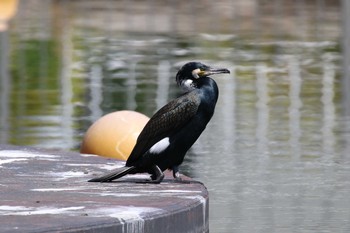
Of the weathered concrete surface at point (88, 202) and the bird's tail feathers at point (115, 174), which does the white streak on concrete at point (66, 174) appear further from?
the bird's tail feathers at point (115, 174)

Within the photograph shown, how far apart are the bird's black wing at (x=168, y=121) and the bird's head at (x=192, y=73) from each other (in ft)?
0.26

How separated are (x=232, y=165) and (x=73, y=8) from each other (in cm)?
1714

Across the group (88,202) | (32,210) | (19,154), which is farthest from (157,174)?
(19,154)

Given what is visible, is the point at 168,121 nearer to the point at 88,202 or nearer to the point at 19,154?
the point at 88,202

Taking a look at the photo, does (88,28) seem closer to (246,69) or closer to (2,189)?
(246,69)

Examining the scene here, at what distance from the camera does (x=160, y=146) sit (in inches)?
347

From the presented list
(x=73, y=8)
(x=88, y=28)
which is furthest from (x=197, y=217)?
(x=73, y=8)

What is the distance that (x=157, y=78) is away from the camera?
18266 millimetres

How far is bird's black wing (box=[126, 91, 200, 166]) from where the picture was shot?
8.77 meters

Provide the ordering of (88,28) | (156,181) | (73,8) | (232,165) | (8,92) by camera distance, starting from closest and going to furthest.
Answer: (156,181) < (232,165) < (8,92) < (88,28) < (73,8)

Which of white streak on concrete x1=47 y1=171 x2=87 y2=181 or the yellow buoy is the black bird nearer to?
white streak on concrete x1=47 y1=171 x2=87 y2=181

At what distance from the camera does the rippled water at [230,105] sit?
10.5 m

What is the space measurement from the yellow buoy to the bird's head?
2.25 metres

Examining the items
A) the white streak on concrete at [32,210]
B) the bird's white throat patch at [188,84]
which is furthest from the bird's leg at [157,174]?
the white streak on concrete at [32,210]
